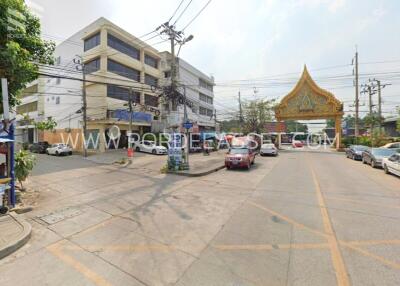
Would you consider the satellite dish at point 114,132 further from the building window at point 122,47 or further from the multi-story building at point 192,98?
the building window at point 122,47

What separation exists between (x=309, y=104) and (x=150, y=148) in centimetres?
2346

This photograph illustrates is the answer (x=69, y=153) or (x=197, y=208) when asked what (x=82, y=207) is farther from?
(x=69, y=153)

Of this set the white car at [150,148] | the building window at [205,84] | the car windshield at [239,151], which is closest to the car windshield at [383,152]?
the car windshield at [239,151]

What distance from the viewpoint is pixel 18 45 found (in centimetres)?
578

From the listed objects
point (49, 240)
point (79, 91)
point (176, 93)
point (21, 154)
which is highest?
point (79, 91)

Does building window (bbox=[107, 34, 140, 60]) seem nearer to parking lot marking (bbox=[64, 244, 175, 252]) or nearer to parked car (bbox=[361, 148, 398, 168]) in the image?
parking lot marking (bbox=[64, 244, 175, 252])

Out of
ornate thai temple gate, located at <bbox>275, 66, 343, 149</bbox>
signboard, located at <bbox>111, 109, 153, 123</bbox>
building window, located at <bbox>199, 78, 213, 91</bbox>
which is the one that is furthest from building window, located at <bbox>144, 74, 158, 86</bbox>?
ornate thai temple gate, located at <bbox>275, 66, 343, 149</bbox>

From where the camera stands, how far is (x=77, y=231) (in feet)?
16.4

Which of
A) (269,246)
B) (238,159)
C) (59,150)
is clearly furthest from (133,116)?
(269,246)

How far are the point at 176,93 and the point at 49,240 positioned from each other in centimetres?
1114

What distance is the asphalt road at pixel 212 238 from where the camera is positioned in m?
3.32

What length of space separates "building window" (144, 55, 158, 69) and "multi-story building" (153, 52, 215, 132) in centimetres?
100

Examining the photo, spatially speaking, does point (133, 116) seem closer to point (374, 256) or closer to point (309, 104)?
point (309, 104)

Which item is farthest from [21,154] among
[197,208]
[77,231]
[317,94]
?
[317,94]
